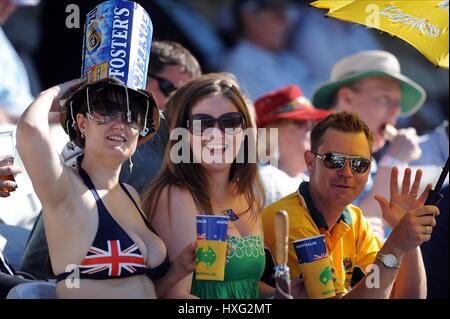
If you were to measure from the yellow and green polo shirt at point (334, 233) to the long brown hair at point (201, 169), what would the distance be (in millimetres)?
122

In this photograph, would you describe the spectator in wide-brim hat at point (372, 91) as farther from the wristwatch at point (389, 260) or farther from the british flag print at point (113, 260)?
the british flag print at point (113, 260)

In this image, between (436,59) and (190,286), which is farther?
(436,59)

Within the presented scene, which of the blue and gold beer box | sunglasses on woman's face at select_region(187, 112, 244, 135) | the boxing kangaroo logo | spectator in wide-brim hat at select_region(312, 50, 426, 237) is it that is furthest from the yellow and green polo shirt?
spectator in wide-brim hat at select_region(312, 50, 426, 237)

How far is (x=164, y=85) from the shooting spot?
5297 millimetres

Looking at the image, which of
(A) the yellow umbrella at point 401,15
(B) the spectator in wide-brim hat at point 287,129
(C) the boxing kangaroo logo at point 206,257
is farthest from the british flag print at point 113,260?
(B) the spectator in wide-brim hat at point 287,129

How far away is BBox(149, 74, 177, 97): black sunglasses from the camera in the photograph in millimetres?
5293

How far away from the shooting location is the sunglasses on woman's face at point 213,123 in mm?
3977

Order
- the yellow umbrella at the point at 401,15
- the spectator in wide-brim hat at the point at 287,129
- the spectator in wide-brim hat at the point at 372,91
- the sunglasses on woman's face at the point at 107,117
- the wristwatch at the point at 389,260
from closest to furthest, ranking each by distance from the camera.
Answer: the sunglasses on woman's face at the point at 107,117, the wristwatch at the point at 389,260, the yellow umbrella at the point at 401,15, the spectator in wide-brim hat at the point at 287,129, the spectator in wide-brim hat at the point at 372,91

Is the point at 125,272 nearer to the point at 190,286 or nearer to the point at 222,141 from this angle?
the point at 190,286

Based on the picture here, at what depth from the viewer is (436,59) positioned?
429 centimetres

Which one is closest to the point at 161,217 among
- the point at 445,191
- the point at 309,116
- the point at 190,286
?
the point at 190,286

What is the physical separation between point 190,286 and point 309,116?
221 cm

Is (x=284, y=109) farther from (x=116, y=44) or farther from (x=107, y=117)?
(x=107, y=117)

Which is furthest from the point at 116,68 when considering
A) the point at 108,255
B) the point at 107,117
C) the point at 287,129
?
the point at 287,129
